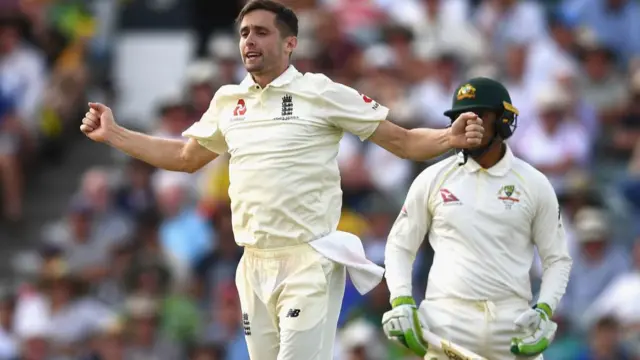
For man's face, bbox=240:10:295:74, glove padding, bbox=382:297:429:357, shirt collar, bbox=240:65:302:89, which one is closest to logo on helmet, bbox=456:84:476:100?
shirt collar, bbox=240:65:302:89

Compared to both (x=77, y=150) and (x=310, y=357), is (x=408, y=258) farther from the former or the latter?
(x=77, y=150)

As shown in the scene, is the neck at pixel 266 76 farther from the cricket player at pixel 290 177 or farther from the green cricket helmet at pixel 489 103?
the green cricket helmet at pixel 489 103

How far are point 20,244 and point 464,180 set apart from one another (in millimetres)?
8958

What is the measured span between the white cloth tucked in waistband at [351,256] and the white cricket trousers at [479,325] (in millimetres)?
576

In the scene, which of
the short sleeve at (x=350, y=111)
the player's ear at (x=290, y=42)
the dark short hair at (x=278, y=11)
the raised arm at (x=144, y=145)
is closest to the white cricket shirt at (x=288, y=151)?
the short sleeve at (x=350, y=111)

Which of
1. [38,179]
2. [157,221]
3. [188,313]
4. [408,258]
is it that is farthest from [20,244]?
[408,258]

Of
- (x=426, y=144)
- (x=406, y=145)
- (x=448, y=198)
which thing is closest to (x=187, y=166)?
(x=406, y=145)

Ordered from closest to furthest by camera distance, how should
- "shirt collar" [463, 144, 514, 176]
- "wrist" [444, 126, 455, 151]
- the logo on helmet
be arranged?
"wrist" [444, 126, 455, 151], the logo on helmet, "shirt collar" [463, 144, 514, 176]

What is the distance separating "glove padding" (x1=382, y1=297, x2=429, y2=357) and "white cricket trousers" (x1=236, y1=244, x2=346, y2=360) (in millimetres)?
428

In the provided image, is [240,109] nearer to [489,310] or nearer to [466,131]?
[466,131]

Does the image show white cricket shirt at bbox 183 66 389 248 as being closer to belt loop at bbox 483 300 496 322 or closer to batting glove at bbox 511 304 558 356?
belt loop at bbox 483 300 496 322

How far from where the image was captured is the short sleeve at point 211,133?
30.0 ft

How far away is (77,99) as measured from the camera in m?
18.0

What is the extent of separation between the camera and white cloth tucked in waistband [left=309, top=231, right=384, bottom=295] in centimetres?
890
